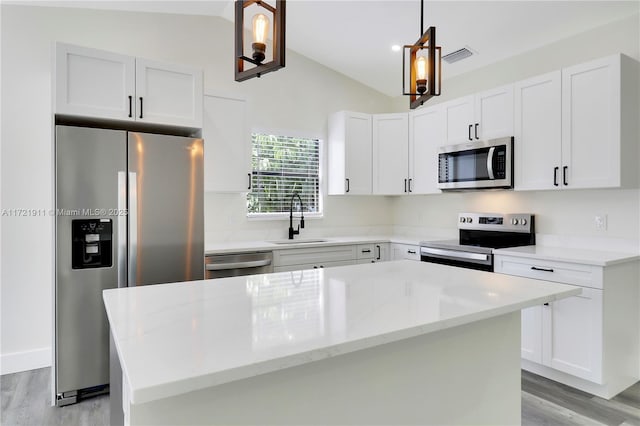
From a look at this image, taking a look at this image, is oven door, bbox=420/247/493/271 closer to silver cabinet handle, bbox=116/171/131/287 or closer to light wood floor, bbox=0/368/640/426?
light wood floor, bbox=0/368/640/426

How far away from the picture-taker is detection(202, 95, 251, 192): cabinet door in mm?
3404

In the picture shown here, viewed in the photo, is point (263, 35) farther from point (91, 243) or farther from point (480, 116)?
point (480, 116)

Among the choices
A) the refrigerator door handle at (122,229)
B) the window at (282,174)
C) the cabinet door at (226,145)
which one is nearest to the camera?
the refrigerator door handle at (122,229)

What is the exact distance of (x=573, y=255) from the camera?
2.75 m

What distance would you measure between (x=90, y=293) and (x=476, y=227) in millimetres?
3382

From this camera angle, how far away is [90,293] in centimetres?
256

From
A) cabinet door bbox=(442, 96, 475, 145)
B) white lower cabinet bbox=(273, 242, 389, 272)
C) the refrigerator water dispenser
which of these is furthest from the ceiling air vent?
the refrigerator water dispenser

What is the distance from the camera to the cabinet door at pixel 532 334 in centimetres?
288

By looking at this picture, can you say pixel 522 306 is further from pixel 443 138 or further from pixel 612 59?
pixel 443 138

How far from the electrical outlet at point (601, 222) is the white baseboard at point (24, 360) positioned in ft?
14.8

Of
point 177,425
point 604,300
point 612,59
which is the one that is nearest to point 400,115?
point 612,59

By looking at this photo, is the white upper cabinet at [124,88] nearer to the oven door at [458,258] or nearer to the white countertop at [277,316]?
the white countertop at [277,316]

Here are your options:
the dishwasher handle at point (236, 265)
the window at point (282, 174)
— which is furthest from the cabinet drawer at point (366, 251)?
the dishwasher handle at point (236, 265)

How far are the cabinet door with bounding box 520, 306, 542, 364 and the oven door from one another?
1.46ft
